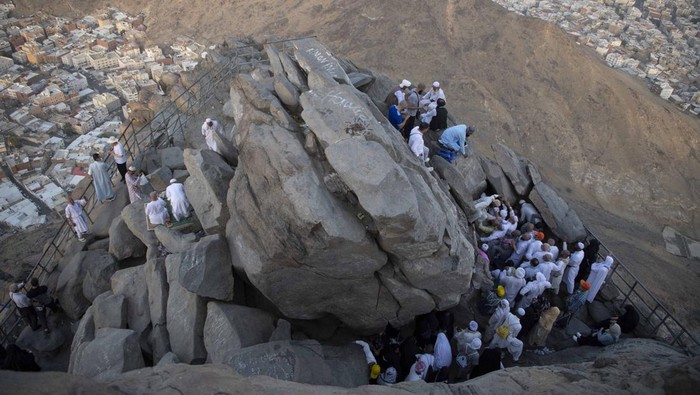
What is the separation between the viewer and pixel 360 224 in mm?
8727

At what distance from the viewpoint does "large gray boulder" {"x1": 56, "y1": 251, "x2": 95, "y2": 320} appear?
38.9 ft

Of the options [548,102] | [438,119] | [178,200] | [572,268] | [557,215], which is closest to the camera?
[178,200]

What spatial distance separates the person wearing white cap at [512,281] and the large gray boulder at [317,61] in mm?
6639

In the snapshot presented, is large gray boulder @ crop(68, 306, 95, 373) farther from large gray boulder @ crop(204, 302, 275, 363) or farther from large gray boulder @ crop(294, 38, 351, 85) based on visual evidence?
large gray boulder @ crop(294, 38, 351, 85)

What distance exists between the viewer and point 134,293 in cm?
1098

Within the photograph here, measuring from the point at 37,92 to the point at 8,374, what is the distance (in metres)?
46.5

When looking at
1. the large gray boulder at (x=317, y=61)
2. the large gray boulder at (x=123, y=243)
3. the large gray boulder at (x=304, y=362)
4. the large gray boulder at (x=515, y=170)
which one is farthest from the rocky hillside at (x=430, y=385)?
the large gray boulder at (x=317, y=61)

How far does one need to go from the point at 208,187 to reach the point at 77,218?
16.1 ft

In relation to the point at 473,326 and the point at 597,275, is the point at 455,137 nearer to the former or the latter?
the point at 597,275

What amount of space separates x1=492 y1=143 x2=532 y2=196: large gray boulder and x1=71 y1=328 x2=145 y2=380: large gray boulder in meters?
12.0

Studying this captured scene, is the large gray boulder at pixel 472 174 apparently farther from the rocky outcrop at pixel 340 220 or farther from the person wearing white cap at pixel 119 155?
the person wearing white cap at pixel 119 155

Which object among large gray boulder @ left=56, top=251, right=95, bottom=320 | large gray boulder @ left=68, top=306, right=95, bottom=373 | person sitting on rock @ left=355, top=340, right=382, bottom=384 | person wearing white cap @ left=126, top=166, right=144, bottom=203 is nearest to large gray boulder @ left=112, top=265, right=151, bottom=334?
large gray boulder @ left=68, top=306, right=95, bottom=373

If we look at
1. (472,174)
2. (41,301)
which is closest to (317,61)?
(472,174)

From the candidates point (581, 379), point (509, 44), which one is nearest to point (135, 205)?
point (581, 379)
